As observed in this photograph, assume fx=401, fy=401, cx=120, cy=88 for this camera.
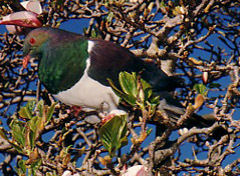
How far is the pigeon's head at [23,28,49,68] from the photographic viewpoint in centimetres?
304

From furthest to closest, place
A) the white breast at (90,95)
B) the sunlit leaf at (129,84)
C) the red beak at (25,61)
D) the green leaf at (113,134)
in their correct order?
1. the red beak at (25,61)
2. the white breast at (90,95)
3. the sunlit leaf at (129,84)
4. the green leaf at (113,134)

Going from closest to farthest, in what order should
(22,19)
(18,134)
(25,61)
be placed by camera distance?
(18,134) < (25,61) < (22,19)

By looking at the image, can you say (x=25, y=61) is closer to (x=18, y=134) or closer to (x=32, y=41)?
(x=32, y=41)

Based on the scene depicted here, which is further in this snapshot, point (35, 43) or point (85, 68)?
point (35, 43)

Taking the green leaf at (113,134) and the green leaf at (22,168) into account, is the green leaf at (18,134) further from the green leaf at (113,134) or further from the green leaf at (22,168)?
the green leaf at (113,134)

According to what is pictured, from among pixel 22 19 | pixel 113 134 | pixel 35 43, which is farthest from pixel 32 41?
pixel 113 134

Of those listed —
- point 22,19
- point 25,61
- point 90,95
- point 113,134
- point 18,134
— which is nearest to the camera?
point 113,134

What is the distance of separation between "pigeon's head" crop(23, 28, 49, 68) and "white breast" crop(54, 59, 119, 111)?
41 centimetres

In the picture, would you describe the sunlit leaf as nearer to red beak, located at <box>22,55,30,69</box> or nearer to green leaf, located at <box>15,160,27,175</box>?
green leaf, located at <box>15,160,27,175</box>

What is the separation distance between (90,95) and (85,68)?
19 cm

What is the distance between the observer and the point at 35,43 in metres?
3.05

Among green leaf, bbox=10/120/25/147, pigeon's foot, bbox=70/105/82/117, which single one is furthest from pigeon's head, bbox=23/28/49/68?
green leaf, bbox=10/120/25/147

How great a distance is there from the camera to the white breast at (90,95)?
2783 millimetres

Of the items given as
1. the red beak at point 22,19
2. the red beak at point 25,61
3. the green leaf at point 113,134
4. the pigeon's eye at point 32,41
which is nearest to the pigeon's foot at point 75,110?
the red beak at point 25,61
